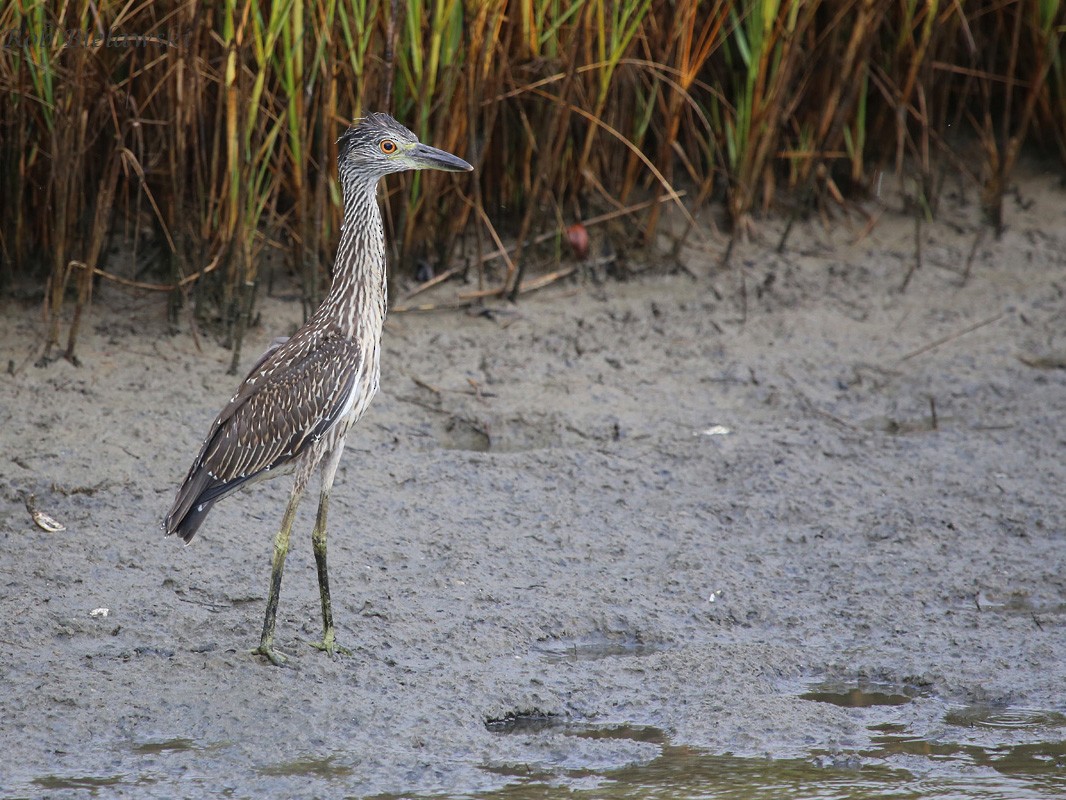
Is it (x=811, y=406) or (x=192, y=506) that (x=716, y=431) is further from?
(x=192, y=506)

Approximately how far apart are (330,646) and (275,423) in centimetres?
74

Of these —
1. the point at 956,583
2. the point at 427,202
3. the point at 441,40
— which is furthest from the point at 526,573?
the point at 441,40

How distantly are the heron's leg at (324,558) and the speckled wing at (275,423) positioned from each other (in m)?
0.12

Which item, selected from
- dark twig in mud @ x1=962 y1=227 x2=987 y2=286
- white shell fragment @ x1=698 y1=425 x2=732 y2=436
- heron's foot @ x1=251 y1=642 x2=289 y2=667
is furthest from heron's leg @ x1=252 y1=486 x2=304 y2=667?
dark twig in mud @ x1=962 y1=227 x2=987 y2=286

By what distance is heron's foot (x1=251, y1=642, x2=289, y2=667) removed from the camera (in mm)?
→ 4254

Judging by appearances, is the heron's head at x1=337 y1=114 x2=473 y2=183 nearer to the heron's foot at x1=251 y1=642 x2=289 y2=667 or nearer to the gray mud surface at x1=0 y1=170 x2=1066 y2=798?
the gray mud surface at x1=0 y1=170 x2=1066 y2=798

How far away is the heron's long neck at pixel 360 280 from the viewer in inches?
176

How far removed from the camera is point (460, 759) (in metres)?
3.90

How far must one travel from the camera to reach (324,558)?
441 cm

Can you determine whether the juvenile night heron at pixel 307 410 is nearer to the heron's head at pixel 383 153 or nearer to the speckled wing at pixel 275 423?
the speckled wing at pixel 275 423

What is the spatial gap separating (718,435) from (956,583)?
1326 millimetres

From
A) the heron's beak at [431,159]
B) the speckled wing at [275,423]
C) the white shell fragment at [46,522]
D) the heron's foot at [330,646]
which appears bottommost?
the heron's foot at [330,646]

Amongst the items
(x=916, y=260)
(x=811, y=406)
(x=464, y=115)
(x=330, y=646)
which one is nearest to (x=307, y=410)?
(x=330, y=646)

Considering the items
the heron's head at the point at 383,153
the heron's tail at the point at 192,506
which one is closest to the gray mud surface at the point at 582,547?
the heron's tail at the point at 192,506
